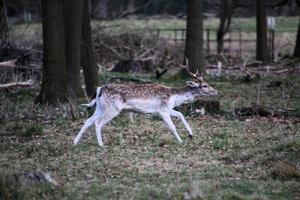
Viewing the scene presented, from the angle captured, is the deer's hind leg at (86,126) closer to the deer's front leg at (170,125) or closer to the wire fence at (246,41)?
the deer's front leg at (170,125)

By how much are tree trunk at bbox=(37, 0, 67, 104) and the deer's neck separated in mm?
3912

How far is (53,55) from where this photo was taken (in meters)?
16.5

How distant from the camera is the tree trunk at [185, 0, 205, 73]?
74.2 ft

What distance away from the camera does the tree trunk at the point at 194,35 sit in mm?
22609

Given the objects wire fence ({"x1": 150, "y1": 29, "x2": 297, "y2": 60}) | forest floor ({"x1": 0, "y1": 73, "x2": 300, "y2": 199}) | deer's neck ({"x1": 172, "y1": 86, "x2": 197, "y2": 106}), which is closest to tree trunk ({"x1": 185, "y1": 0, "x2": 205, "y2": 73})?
forest floor ({"x1": 0, "y1": 73, "x2": 300, "y2": 199})

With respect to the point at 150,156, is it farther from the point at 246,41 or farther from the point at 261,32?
the point at 246,41

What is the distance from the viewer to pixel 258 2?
2855 centimetres

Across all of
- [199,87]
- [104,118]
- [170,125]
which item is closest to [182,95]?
[199,87]

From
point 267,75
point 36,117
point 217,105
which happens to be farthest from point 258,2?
point 36,117

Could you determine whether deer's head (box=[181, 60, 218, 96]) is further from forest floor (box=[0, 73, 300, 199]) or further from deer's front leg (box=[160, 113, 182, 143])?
deer's front leg (box=[160, 113, 182, 143])

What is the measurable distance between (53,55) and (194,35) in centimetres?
747

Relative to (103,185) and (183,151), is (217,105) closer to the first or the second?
(183,151)

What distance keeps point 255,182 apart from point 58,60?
8.10 m

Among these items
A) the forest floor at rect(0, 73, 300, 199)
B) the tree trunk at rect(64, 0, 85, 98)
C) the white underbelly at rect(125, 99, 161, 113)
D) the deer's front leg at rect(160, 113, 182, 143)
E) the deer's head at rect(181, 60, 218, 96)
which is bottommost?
the forest floor at rect(0, 73, 300, 199)
